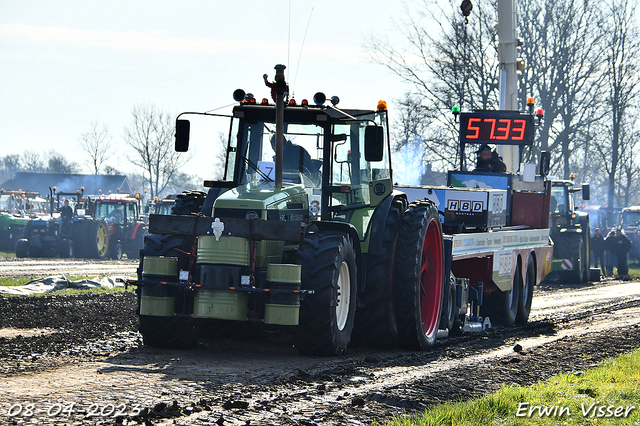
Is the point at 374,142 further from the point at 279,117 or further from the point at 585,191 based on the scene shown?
the point at 585,191

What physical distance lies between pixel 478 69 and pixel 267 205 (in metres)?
25.2

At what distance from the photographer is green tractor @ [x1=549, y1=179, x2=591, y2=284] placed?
74.5 feet

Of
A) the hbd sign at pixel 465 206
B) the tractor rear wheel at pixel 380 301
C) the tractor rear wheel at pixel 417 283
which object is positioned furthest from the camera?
the hbd sign at pixel 465 206

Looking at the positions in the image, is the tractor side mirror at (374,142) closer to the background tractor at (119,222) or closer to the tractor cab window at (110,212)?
the background tractor at (119,222)

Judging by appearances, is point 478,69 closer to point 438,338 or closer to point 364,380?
point 438,338

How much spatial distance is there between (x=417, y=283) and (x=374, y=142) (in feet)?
5.72

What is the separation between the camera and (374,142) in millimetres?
8773

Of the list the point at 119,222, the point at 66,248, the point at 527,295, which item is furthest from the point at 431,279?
the point at 119,222

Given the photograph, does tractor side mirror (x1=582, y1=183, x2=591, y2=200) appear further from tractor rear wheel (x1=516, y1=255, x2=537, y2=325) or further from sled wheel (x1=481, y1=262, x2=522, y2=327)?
sled wheel (x1=481, y1=262, x2=522, y2=327)

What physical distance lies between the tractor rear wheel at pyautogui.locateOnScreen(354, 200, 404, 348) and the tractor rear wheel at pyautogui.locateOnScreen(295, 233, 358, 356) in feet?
3.06

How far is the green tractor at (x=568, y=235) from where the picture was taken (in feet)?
74.5

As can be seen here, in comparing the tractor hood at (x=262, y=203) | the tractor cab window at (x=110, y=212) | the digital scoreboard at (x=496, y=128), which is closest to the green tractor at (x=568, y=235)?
the digital scoreboard at (x=496, y=128)

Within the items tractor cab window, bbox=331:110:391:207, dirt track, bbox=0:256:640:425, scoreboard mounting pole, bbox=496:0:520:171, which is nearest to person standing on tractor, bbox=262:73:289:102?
tractor cab window, bbox=331:110:391:207

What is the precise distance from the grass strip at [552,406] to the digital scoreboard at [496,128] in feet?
34.0
